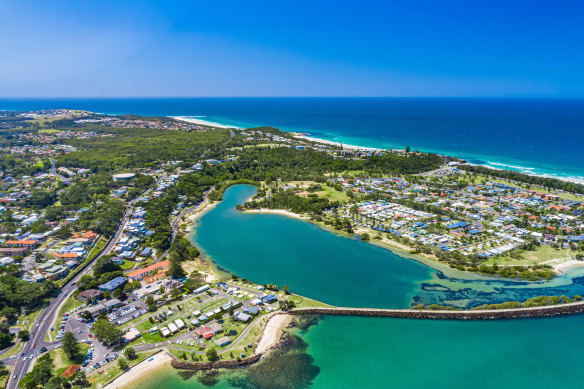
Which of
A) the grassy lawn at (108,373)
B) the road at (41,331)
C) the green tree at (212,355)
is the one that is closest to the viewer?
the grassy lawn at (108,373)

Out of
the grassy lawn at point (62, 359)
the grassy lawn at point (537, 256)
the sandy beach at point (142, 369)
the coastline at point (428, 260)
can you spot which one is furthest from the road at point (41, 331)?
the grassy lawn at point (537, 256)

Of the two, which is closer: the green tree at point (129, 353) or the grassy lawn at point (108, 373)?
the grassy lawn at point (108, 373)

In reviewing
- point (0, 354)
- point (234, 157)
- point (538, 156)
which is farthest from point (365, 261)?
point (538, 156)

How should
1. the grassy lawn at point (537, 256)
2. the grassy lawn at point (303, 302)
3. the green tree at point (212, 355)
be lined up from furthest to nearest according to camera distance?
the grassy lawn at point (537, 256) < the grassy lawn at point (303, 302) < the green tree at point (212, 355)

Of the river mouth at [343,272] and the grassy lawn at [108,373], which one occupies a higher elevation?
the river mouth at [343,272]

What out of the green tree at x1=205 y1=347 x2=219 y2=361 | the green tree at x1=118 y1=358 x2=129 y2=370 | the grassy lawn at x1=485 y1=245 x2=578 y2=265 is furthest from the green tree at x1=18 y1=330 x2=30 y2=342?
the grassy lawn at x1=485 y1=245 x2=578 y2=265

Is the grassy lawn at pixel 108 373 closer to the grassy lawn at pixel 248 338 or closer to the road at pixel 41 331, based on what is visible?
the road at pixel 41 331

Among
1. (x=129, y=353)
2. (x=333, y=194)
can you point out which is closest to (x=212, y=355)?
(x=129, y=353)

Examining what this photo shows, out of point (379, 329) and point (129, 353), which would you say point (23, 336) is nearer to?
point (129, 353)
